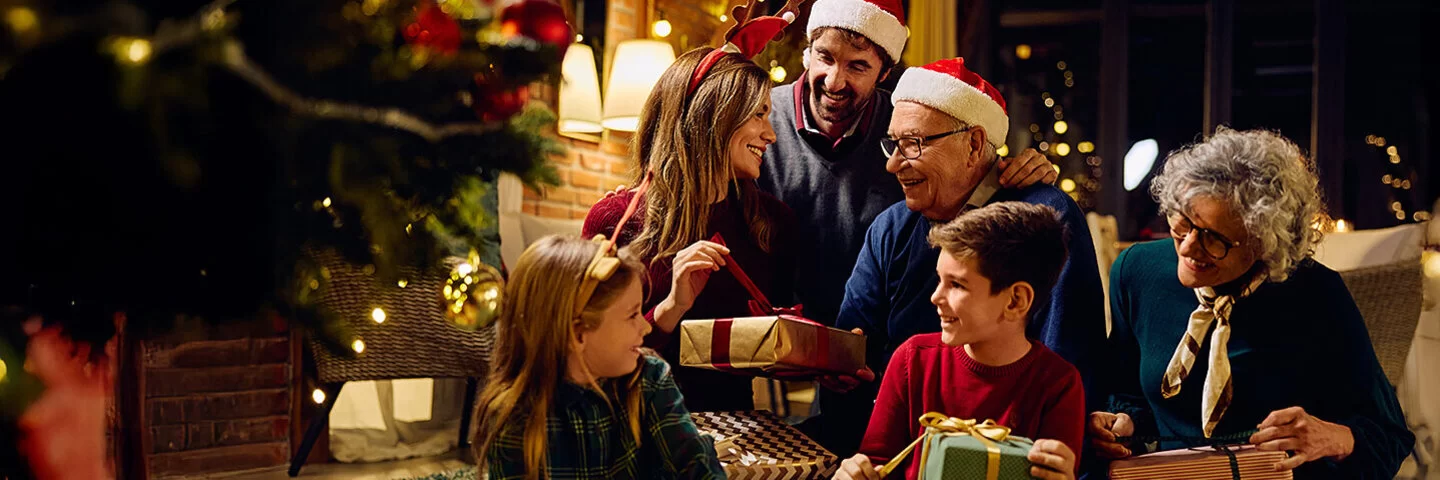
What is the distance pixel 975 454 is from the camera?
1838mm

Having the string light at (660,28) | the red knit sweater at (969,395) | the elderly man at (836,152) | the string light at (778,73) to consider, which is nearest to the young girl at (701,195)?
the elderly man at (836,152)

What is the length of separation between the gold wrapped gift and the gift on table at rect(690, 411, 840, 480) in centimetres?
11

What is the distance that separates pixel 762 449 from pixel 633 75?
285 centimetres

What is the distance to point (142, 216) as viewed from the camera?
3.94 feet

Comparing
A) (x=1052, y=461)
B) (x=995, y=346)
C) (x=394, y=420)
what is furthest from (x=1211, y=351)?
(x=394, y=420)

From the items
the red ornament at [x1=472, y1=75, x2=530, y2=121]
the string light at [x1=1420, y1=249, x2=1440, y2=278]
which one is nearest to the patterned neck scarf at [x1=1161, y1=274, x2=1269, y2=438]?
the red ornament at [x1=472, y1=75, x2=530, y2=121]

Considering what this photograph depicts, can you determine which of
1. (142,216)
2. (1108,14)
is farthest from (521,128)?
(1108,14)

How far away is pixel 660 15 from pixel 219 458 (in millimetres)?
3202

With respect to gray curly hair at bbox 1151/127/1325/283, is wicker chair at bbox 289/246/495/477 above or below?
below

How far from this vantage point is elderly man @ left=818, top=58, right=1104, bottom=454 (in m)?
2.44

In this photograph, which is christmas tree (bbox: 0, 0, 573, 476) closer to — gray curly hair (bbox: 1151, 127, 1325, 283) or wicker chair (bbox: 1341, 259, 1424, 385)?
gray curly hair (bbox: 1151, 127, 1325, 283)

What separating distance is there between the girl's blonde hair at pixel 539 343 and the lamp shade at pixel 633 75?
2.83 m

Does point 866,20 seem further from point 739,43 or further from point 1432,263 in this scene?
point 1432,263

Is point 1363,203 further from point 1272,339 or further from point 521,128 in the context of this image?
point 521,128
